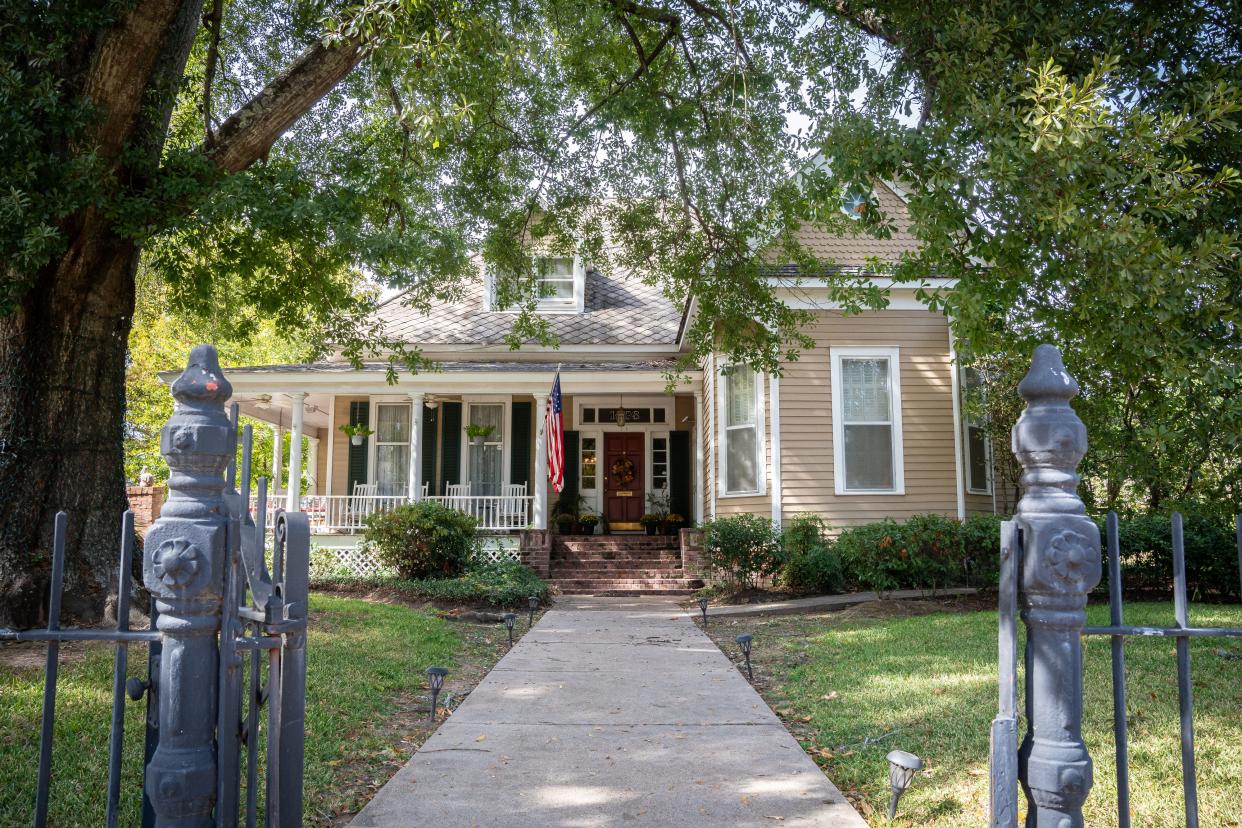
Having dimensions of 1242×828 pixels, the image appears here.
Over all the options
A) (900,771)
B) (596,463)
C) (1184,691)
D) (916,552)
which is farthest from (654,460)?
(1184,691)

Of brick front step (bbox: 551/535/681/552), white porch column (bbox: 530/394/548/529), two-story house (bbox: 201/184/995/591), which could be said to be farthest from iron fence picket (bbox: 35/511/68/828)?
brick front step (bbox: 551/535/681/552)

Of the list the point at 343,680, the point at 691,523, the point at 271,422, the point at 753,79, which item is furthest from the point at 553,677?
the point at 271,422

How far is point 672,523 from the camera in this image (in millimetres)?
17047

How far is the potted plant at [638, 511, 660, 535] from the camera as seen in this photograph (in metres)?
17.2

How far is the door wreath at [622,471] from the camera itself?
59.4 feet

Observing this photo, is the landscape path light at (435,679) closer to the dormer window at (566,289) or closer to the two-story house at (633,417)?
the two-story house at (633,417)

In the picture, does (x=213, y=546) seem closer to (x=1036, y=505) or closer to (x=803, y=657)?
(x=1036, y=505)

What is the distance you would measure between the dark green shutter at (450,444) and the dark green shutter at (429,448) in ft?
0.53

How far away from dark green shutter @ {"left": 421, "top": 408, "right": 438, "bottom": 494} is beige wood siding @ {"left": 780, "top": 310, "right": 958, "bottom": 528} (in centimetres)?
766

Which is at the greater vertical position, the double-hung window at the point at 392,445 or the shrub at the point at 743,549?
the double-hung window at the point at 392,445

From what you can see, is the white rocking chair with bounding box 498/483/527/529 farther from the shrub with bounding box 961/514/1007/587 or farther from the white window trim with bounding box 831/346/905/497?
the shrub with bounding box 961/514/1007/587

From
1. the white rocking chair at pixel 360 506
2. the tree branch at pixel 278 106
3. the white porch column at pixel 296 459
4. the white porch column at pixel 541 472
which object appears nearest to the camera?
the tree branch at pixel 278 106

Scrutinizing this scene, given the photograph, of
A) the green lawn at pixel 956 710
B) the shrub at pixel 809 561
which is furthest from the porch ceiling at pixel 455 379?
the green lawn at pixel 956 710

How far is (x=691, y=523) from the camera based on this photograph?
1747 centimetres
